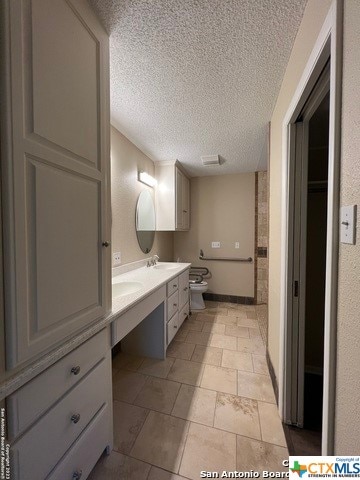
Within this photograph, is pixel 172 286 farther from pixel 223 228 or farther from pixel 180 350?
pixel 223 228

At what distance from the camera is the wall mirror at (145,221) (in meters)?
2.54

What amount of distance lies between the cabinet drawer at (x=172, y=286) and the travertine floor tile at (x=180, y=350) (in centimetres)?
61

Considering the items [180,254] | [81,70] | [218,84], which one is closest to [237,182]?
[180,254]

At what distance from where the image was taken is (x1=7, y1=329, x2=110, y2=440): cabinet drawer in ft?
2.06

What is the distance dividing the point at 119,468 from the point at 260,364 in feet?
4.59

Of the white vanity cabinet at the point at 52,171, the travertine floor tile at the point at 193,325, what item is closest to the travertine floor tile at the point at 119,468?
the white vanity cabinet at the point at 52,171

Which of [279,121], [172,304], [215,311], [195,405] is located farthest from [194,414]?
[279,121]

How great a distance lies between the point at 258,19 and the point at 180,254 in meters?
3.22

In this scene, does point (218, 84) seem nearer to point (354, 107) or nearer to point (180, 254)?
point (354, 107)

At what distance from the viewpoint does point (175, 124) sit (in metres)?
2.01

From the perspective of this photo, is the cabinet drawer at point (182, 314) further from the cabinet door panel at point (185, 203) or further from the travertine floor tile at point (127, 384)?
the cabinet door panel at point (185, 203)

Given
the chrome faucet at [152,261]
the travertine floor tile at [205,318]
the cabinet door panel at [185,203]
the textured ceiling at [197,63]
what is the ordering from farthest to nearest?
the cabinet door panel at [185,203] → the travertine floor tile at [205,318] → the chrome faucet at [152,261] → the textured ceiling at [197,63]

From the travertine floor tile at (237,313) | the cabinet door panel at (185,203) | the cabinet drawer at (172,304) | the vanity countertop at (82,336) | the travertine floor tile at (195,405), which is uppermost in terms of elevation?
the cabinet door panel at (185,203)

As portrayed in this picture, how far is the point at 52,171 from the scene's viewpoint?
2.46 ft
